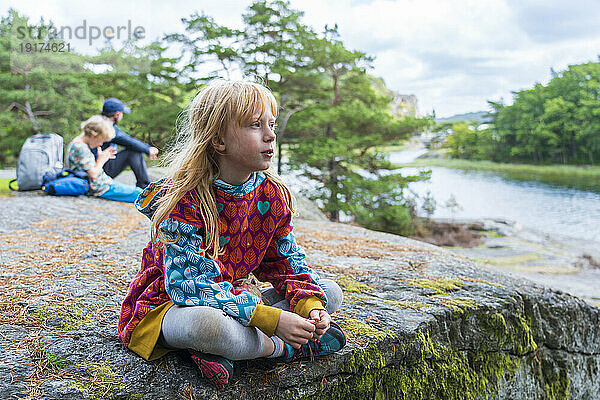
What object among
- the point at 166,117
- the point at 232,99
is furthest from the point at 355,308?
the point at 166,117

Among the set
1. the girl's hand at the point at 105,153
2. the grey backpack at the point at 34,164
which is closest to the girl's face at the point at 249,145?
the girl's hand at the point at 105,153

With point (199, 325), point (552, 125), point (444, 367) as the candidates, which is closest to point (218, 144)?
point (199, 325)

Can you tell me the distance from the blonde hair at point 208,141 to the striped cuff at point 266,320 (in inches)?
9.9

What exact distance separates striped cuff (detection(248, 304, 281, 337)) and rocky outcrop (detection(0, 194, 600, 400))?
241 millimetres

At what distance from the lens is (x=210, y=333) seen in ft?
4.78

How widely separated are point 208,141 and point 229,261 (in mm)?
430

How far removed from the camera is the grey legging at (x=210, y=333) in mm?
1463

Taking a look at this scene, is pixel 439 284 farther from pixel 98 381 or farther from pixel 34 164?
pixel 34 164

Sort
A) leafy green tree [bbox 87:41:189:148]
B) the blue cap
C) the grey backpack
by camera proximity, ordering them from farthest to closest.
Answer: leafy green tree [bbox 87:41:189:148] < the grey backpack < the blue cap

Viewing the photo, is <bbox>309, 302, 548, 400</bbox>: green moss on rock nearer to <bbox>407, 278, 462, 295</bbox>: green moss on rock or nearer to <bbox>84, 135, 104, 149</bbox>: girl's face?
<bbox>407, 278, 462, 295</bbox>: green moss on rock

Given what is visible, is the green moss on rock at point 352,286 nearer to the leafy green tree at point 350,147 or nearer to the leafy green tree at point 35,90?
the leafy green tree at point 350,147

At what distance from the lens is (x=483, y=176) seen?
28.9 meters

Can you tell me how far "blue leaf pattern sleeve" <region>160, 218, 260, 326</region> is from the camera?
4.99 ft

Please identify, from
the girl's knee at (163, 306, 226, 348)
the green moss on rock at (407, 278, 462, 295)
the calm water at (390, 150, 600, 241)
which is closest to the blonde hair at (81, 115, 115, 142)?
the green moss on rock at (407, 278, 462, 295)
